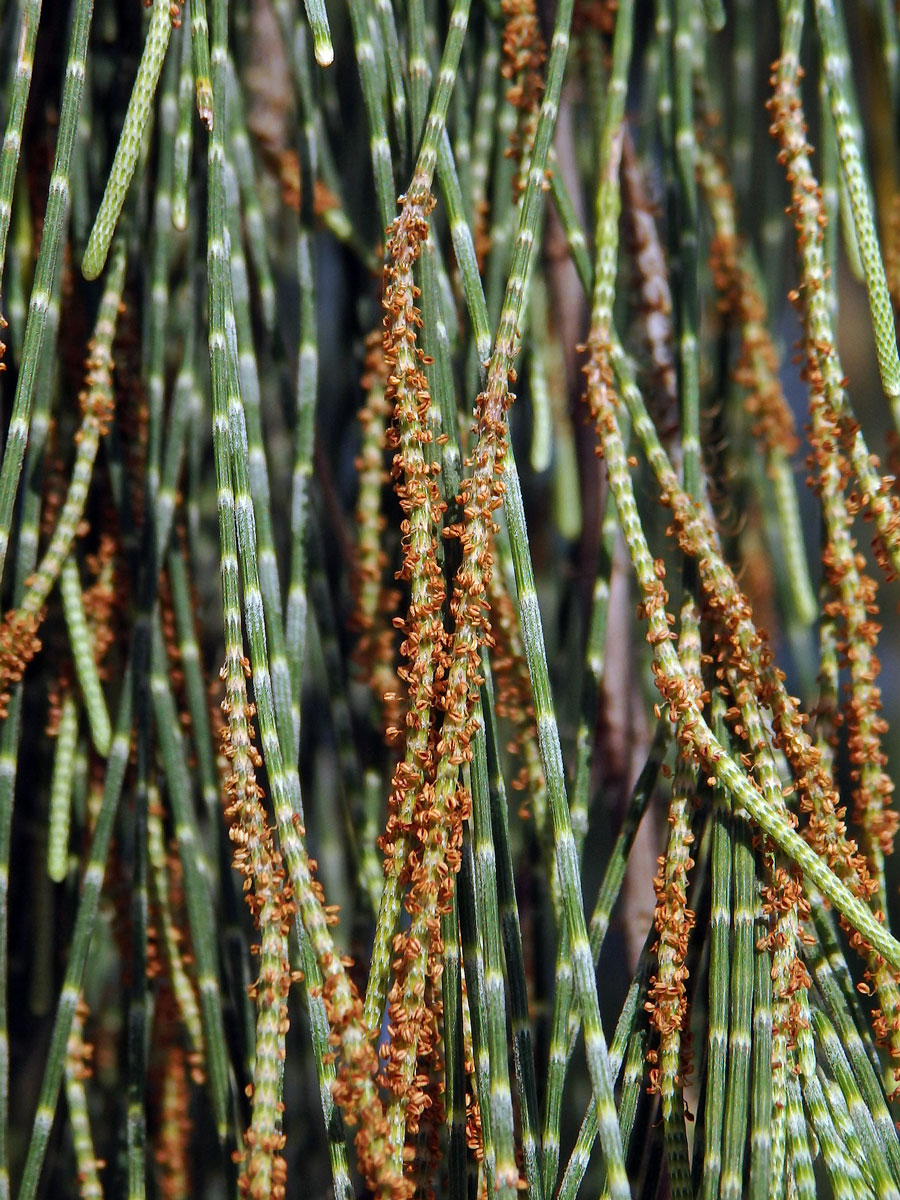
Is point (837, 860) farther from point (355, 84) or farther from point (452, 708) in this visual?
point (355, 84)

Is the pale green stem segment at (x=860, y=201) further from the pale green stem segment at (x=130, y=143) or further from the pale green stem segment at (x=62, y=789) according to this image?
the pale green stem segment at (x=62, y=789)

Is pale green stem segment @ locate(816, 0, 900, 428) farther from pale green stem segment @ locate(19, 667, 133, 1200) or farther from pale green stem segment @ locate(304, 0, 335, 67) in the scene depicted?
pale green stem segment @ locate(19, 667, 133, 1200)

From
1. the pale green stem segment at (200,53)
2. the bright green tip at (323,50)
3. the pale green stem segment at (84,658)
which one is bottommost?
the pale green stem segment at (84,658)

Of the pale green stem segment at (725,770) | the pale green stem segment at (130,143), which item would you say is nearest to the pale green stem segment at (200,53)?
the pale green stem segment at (130,143)

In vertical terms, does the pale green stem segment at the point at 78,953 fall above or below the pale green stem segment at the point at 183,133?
below

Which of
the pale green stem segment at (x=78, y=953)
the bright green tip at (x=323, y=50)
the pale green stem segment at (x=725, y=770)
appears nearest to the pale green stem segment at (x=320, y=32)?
the bright green tip at (x=323, y=50)

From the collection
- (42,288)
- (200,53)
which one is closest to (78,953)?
(42,288)

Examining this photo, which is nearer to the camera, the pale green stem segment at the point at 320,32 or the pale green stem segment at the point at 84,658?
the pale green stem segment at the point at 320,32

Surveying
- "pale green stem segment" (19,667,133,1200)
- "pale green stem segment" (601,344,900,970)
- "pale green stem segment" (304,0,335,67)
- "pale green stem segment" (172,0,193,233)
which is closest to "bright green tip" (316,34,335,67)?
"pale green stem segment" (304,0,335,67)

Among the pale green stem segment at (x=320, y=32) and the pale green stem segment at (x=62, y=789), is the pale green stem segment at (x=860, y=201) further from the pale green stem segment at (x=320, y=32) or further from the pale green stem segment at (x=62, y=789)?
the pale green stem segment at (x=62, y=789)
